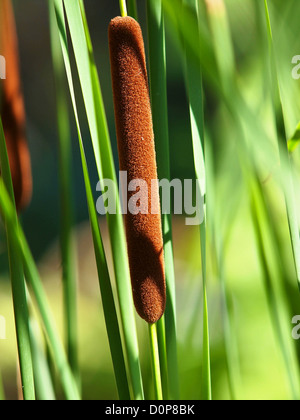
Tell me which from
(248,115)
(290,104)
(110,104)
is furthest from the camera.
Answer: (110,104)

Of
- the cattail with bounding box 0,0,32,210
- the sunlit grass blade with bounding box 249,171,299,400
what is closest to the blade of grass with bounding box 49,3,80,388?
the cattail with bounding box 0,0,32,210

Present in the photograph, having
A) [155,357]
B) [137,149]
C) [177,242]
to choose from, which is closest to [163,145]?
[137,149]

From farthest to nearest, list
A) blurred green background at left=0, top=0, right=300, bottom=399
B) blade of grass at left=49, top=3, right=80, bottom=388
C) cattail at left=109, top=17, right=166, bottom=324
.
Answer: blurred green background at left=0, top=0, right=300, bottom=399 → blade of grass at left=49, top=3, right=80, bottom=388 → cattail at left=109, top=17, right=166, bottom=324

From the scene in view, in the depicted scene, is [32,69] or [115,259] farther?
[32,69]

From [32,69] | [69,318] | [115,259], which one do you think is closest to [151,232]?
[115,259]

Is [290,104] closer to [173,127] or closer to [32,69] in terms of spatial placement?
[173,127]
